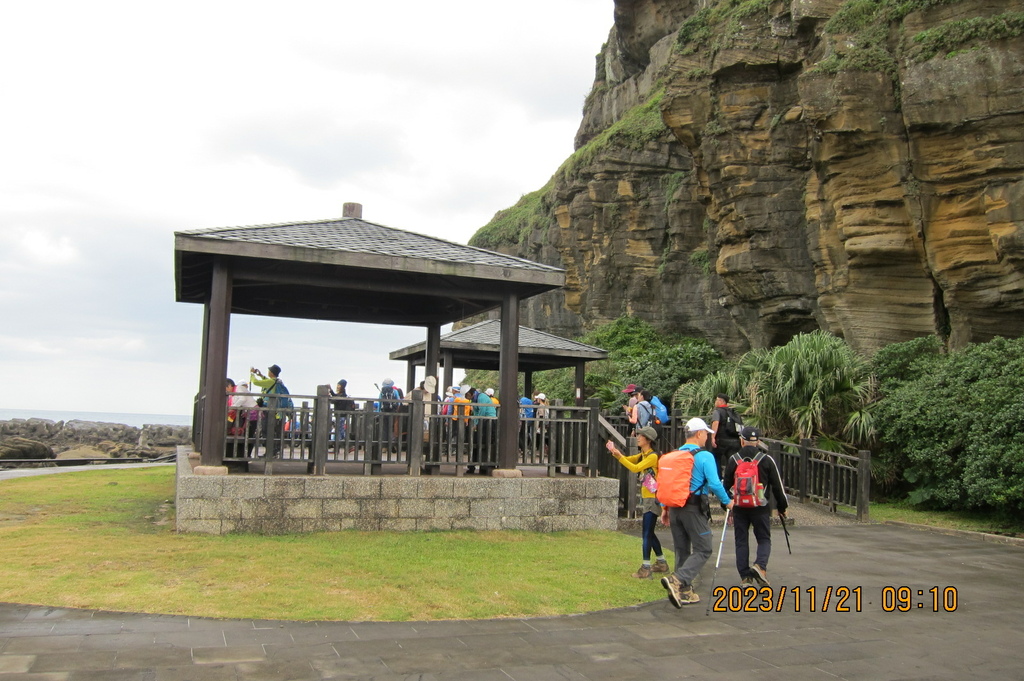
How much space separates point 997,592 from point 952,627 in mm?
1950

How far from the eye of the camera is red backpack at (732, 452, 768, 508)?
24.7 ft

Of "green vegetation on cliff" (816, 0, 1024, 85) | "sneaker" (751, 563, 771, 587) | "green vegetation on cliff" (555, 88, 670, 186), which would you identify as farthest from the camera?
"green vegetation on cliff" (555, 88, 670, 186)

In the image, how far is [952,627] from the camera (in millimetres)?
6688

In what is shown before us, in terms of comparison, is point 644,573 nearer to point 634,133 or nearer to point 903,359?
point 903,359

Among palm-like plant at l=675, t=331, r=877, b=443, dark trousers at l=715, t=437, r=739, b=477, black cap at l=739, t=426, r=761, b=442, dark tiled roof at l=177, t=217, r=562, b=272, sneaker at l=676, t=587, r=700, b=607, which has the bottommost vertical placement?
sneaker at l=676, t=587, r=700, b=607

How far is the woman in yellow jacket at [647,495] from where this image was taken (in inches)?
312

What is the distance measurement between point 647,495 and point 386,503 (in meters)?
3.75

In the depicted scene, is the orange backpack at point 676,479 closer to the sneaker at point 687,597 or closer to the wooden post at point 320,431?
the sneaker at point 687,597

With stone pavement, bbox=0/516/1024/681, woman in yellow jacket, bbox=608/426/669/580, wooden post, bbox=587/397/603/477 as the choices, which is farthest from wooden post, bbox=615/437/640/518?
stone pavement, bbox=0/516/1024/681

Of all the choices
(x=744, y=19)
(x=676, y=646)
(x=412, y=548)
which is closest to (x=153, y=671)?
(x=676, y=646)

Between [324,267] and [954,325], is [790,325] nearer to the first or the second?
[954,325]

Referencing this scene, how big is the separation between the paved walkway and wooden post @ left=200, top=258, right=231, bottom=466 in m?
3.93

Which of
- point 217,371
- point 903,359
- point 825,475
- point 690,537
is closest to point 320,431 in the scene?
point 217,371

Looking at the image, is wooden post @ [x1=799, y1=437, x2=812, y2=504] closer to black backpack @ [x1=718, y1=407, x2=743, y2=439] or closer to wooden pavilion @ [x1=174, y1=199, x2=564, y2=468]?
black backpack @ [x1=718, y1=407, x2=743, y2=439]
